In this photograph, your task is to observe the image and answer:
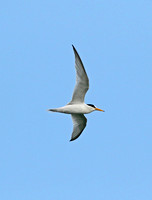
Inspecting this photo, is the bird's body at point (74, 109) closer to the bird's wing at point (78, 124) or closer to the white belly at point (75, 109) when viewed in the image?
the white belly at point (75, 109)

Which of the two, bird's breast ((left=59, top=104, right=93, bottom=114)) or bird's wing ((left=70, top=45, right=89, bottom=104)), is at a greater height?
bird's wing ((left=70, top=45, right=89, bottom=104))

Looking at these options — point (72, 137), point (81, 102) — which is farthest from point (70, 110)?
point (72, 137)

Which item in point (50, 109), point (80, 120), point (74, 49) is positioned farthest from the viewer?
point (80, 120)

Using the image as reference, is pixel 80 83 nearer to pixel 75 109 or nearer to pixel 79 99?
pixel 79 99

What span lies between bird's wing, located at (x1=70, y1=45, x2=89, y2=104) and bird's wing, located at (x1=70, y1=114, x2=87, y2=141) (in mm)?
1536

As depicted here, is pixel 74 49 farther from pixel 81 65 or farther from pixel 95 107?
pixel 95 107

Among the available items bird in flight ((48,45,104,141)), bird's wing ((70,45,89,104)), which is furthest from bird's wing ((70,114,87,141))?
bird's wing ((70,45,89,104))

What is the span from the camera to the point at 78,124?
21297 millimetres

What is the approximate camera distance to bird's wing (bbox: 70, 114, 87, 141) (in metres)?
21.1

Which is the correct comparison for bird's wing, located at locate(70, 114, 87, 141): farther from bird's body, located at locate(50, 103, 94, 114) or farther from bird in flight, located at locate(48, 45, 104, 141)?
bird's body, located at locate(50, 103, 94, 114)

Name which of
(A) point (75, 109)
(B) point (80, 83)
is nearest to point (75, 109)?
(A) point (75, 109)

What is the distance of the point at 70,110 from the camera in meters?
19.7

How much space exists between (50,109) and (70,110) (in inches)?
35.2

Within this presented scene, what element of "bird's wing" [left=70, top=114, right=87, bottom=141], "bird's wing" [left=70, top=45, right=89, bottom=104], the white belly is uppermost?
"bird's wing" [left=70, top=45, right=89, bottom=104]
